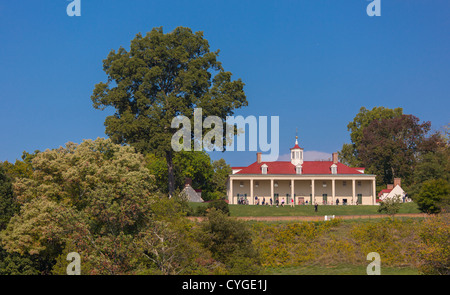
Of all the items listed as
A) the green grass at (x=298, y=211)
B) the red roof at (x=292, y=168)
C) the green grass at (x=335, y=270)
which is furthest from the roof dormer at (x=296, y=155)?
the green grass at (x=335, y=270)

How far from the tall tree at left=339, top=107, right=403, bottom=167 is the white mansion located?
935 cm

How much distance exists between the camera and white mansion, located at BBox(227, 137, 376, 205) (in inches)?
2734

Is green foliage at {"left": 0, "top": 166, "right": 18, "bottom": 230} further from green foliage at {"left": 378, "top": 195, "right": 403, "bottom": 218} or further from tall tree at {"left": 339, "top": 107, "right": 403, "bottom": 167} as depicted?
tall tree at {"left": 339, "top": 107, "right": 403, "bottom": 167}

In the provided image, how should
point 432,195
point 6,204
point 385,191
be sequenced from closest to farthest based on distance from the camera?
point 6,204 < point 432,195 < point 385,191

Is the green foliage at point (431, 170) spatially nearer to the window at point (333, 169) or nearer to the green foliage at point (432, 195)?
the green foliage at point (432, 195)

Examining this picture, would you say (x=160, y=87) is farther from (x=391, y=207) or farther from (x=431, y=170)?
(x=431, y=170)

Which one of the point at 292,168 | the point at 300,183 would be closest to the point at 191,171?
the point at 292,168

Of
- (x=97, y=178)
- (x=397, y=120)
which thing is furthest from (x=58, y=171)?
(x=397, y=120)

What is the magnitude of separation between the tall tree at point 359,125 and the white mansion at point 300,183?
30.7 feet

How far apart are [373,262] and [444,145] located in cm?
4740

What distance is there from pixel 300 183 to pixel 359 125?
20.1 m

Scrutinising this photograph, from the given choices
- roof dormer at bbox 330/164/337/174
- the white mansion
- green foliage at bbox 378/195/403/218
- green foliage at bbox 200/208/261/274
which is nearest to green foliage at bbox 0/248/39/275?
green foliage at bbox 200/208/261/274

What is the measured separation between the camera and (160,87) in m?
48.6

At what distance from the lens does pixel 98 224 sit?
998 inches
